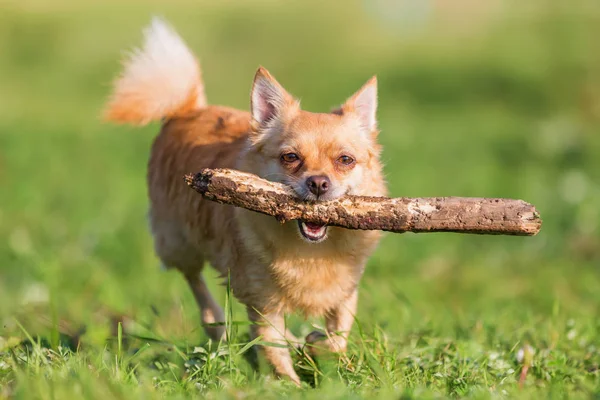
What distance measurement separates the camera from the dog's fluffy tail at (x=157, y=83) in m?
5.86

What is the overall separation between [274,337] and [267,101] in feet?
4.32

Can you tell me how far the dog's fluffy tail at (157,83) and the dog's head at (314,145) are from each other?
4.23 feet

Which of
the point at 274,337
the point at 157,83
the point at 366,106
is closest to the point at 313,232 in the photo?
the point at 274,337

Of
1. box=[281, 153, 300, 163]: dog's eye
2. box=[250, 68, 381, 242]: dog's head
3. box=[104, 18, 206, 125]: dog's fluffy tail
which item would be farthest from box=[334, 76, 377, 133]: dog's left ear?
box=[104, 18, 206, 125]: dog's fluffy tail

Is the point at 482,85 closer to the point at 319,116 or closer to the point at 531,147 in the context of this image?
the point at 531,147

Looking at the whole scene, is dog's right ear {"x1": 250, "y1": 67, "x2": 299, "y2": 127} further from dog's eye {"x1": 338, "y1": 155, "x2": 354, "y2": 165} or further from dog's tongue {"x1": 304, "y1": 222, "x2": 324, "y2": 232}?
dog's tongue {"x1": 304, "y1": 222, "x2": 324, "y2": 232}

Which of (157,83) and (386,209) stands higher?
(157,83)

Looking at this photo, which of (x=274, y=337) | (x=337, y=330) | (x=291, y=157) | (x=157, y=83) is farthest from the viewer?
(x=157, y=83)

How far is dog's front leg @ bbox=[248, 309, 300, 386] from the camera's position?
13.9ft

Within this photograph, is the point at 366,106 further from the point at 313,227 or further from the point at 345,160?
the point at 313,227

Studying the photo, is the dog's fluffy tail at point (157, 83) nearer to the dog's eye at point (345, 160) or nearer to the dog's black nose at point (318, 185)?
the dog's eye at point (345, 160)

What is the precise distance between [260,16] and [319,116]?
18502 millimetres

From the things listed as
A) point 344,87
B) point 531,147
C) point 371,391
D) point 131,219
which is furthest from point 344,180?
point 344,87

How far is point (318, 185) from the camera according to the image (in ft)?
13.0
